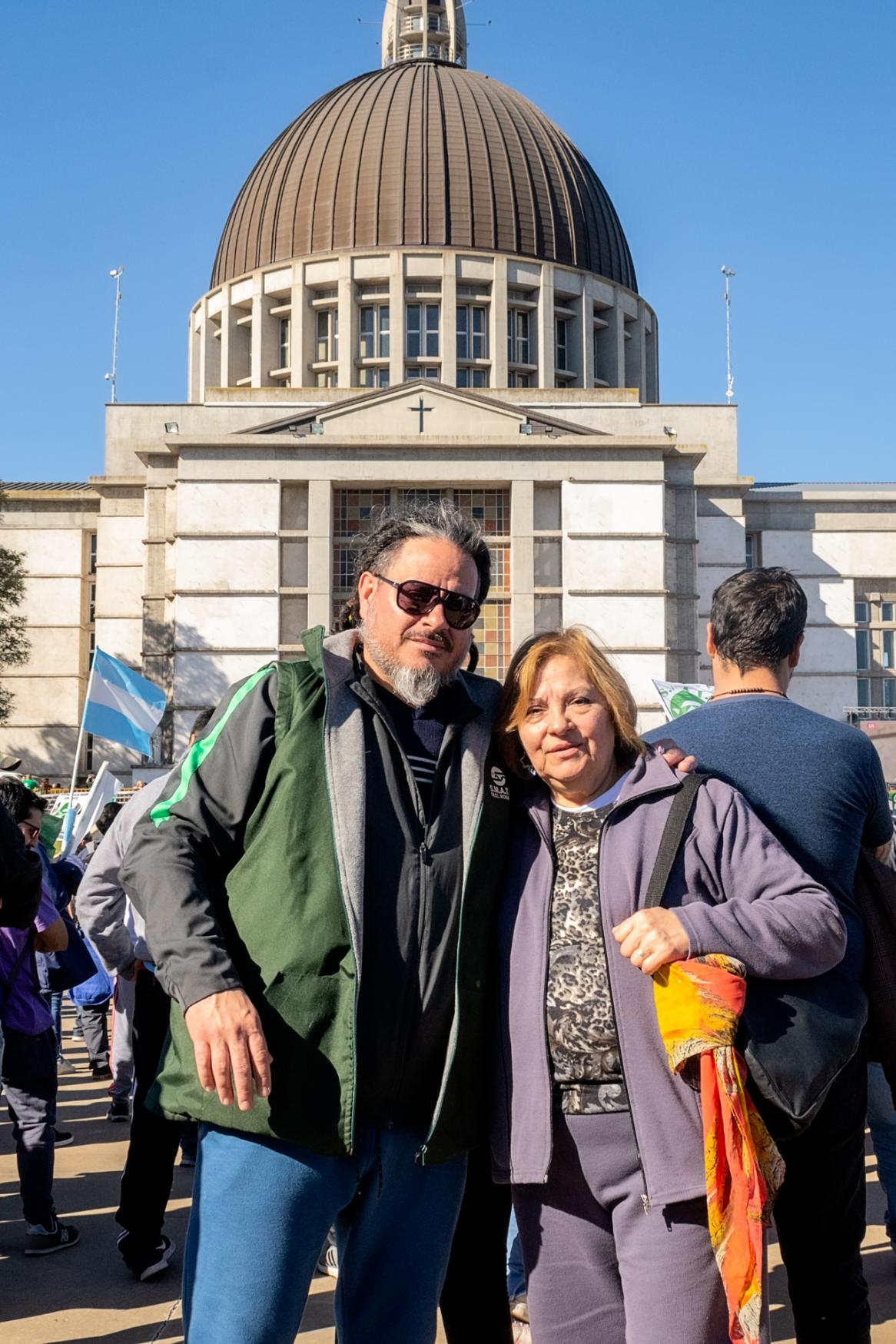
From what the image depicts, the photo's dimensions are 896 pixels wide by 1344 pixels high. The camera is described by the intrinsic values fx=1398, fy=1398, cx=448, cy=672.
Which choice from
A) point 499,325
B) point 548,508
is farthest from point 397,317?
point 548,508

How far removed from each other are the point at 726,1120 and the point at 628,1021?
0.28 meters

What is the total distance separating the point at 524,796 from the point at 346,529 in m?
37.7

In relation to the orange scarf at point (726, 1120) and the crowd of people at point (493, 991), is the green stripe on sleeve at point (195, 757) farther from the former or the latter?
the orange scarf at point (726, 1120)

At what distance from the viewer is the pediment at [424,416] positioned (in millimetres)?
41125

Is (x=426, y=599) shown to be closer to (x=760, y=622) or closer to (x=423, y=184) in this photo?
(x=760, y=622)

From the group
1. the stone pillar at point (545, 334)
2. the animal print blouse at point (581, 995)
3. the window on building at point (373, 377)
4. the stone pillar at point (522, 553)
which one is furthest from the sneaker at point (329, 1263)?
the stone pillar at point (545, 334)

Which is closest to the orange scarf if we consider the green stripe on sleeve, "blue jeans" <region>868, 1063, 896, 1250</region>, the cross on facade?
the green stripe on sleeve

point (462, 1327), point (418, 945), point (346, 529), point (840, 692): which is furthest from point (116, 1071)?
point (840, 692)

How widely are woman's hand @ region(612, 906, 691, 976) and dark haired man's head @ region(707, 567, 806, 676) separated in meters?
1.05

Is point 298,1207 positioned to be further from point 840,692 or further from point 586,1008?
point 840,692

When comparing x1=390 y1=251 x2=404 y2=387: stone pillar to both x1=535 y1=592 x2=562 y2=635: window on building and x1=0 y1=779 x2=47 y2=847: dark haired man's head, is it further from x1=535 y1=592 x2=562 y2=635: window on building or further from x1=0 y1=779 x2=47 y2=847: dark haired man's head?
x1=0 y1=779 x2=47 y2=847: dark haired man's head

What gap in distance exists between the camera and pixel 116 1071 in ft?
27.8

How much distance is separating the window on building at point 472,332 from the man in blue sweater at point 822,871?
5025 centimetres

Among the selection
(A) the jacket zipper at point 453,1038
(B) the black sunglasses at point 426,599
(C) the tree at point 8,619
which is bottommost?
(A) the jacket zipper at point 453,1038
